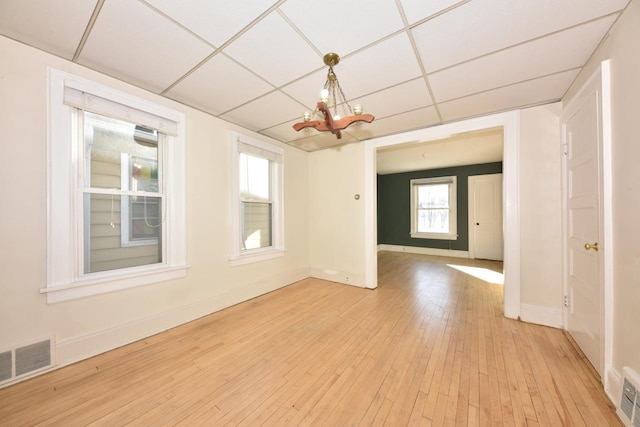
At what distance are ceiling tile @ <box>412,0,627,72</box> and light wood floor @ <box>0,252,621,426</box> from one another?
2438mm

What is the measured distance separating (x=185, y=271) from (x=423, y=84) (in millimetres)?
3158

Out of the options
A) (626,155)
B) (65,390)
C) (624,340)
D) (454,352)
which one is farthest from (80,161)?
(624,340)

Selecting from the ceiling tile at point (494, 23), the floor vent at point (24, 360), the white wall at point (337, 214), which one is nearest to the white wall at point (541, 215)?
the ceiling tile at point (494, 23)

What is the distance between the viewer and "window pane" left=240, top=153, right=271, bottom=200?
3.28m

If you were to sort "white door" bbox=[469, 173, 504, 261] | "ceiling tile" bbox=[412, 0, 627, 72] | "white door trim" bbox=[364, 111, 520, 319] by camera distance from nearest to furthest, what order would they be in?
1. "ceiling tile" bbox=[412, 0, 627, 72]
2. "white door trim" bbox=[364, 111, 520, 319]
3. "white door" bbox=[469, 173, 504, 261]

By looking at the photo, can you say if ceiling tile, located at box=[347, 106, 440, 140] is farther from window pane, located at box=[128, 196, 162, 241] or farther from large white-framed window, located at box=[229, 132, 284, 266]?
window pane, located at box=[128, 196, 162, 241]

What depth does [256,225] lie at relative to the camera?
355 cm

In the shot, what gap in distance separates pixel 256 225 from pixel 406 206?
17.1ft

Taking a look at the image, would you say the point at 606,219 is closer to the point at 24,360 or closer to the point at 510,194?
the point at 510,194

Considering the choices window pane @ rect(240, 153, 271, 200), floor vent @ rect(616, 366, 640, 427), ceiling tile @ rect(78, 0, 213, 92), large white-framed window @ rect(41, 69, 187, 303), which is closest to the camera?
floor vent @ rect(616, 366, 640, 427)

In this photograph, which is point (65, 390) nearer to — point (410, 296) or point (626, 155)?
point (410, 296)

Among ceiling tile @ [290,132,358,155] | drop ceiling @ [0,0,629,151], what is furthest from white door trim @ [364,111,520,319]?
ceiling tile @ [290,132,358,155]

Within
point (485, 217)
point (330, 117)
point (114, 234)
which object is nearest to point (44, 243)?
point (114, 234)

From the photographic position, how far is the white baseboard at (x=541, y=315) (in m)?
2.40
